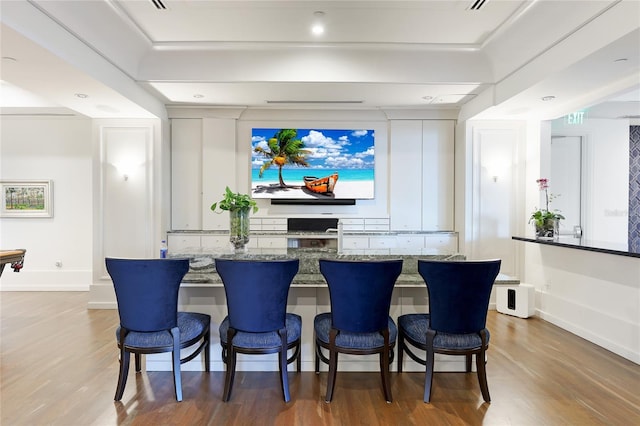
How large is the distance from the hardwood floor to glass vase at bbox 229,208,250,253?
1.01 metres

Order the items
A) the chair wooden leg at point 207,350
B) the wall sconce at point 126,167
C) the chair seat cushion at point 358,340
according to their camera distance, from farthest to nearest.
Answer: the wall sconce at point 126,167 → the chair wooden leg at point 207,350 → the chair seat cushion at point 358,340

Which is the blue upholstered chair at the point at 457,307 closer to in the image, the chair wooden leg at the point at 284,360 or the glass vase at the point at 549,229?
the chair wooden leg at the point at 284,360

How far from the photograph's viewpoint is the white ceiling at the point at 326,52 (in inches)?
106

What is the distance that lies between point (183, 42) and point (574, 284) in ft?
16.4

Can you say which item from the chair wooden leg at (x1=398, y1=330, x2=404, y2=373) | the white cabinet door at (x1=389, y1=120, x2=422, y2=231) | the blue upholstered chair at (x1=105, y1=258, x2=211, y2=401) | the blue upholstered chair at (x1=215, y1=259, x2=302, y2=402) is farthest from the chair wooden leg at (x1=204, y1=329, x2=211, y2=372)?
the white cabinet door at (x1=389, y1=120, x2=422, y2=231)

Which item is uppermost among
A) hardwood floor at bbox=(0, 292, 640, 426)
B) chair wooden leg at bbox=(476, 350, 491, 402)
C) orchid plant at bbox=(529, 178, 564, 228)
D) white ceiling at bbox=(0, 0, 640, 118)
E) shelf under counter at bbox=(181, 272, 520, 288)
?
white ceiling at bbox=(0, 0, 640, 118)

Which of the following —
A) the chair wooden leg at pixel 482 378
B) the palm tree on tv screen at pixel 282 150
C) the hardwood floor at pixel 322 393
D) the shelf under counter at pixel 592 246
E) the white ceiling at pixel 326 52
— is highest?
the white ceiling at pixel 326 52

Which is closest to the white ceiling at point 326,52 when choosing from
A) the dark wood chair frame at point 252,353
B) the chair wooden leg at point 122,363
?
the chair wooden leg at point 122,363

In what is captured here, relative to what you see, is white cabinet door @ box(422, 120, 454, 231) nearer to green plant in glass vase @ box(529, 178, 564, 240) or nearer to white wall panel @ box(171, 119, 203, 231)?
green plant in glass vase @ box(529, 178, 564, 240)

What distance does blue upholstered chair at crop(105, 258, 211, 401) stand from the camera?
7.00 feet

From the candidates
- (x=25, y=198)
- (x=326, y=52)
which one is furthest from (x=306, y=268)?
(x=25, y=198)

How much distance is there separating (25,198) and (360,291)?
6024 millimetres

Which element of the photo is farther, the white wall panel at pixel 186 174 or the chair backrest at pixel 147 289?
the white wall panel at pixel 186 174

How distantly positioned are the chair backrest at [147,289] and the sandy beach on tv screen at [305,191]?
2.99 m
